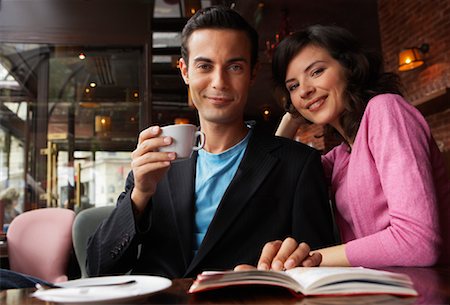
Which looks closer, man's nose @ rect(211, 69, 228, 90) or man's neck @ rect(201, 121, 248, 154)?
man's nose @ rect(211, 69, 228, 90)

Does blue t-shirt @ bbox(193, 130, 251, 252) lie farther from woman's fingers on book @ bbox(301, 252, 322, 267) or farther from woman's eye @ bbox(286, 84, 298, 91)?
woman's fingers on book @ bbox(301, 252, 322, 267)

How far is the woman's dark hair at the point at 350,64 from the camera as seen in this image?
1.46 metres

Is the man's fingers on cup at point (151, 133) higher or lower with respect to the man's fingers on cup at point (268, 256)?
higher

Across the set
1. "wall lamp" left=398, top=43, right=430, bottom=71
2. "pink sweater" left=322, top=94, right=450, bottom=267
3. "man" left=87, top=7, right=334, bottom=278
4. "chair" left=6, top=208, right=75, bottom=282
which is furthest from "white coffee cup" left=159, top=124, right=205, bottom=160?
"wall lamp" left=398, top=43, right=430, bottom=71

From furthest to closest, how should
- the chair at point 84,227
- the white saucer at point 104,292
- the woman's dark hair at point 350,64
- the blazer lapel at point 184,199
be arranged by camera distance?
the chair at point 84,227
the woman's dark hair at point 350,64
the blazer lapel at point 184,199
the white saucer at point 104,292

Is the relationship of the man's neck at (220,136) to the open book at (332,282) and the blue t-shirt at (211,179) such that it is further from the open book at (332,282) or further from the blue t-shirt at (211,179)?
the open book at (332,282)

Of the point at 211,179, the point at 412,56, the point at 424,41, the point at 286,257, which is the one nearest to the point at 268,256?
the point at 286,257

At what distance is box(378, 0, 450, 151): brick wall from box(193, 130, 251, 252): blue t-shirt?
12.2 ft

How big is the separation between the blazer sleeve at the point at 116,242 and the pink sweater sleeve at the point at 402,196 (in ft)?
1.89

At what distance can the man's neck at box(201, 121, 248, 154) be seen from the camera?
1.52 meters

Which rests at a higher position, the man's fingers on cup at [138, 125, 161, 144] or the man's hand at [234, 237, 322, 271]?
the man's fingers on cup at [138, 125, 161, 144]

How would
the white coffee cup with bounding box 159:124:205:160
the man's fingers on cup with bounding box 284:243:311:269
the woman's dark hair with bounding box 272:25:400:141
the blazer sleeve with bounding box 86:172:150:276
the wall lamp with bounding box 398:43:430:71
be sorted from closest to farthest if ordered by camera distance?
the man's fingers on cup with bounding box 284:243:311:269
the white coffee cup with bounding box 159:124:205:160
the blazer sleeve with bounding box 86:172:150:276
the woman's dark hair with bounding box 272:25:400:141
the wall lamp with bounding box 398:43:430:71

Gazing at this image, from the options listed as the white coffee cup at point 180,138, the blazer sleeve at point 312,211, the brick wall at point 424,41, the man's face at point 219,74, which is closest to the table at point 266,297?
the white coffee cup at point 180,138

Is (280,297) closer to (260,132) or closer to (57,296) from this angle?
(57,296)
